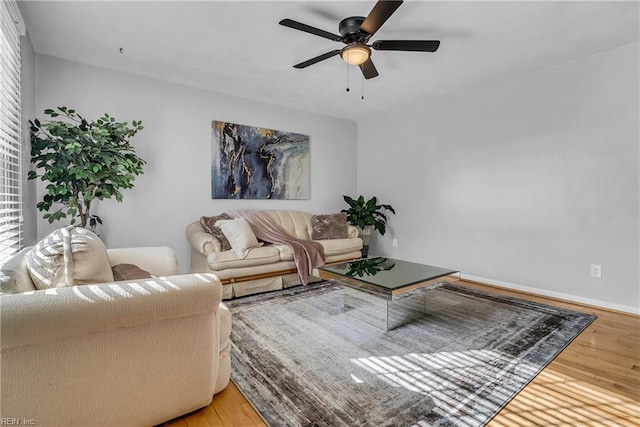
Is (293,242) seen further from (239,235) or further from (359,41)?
(359,41)

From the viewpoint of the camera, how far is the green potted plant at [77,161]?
262 centimetres

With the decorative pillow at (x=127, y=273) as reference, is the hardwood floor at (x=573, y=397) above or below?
below

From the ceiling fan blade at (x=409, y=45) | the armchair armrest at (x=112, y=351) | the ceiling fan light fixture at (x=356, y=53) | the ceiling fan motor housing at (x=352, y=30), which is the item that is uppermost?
the ceiling fan motor housing at (x=352, y=30)

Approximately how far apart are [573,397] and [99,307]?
2323mm

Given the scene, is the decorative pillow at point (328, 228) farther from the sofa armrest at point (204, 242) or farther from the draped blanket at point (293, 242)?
the sofa armrest at point (204, 242)

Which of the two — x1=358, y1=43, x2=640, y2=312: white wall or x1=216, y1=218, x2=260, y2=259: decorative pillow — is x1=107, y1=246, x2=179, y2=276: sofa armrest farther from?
x1=358, y1=43, x2=640, y2=312: white wall

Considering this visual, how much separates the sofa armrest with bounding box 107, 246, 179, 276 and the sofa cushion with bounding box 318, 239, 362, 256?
6.48ft

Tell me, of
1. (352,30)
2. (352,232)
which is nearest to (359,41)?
(352,30)

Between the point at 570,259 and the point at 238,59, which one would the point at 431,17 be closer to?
the point at 238,59

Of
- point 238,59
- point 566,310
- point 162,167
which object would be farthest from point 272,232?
point 566,310

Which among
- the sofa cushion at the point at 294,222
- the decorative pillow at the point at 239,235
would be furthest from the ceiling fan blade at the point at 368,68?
the sofa cushion at the point at 294,222

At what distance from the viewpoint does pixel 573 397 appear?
1.66 m

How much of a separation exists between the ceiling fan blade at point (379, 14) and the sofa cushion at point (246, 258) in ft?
7.72

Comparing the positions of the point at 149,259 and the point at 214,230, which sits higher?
the point at 214,230
